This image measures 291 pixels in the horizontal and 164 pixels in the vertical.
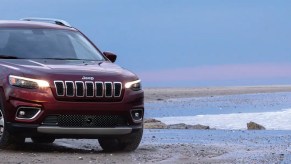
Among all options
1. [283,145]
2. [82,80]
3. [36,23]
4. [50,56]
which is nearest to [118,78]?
[82,80]

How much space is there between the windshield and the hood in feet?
1.09

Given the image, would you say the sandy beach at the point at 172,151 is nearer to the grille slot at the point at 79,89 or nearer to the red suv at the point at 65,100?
the red suv at the point at 65,100

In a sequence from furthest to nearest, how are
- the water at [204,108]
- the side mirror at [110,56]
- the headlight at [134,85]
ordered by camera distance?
the water at [204,108], the side mirror at [110,56], the headlight at [134,85]

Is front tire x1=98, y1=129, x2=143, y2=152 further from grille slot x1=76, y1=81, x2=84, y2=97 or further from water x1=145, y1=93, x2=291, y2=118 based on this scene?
water x1=145, y1=93, x2=291, y2=118

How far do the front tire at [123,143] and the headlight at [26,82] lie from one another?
1472 mm

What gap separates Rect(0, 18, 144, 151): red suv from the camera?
10.8 meters

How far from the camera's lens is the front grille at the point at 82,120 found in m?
10.9

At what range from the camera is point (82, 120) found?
35.8ft

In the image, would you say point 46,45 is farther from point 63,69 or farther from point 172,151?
point 172,151

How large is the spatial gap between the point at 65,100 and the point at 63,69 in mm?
483

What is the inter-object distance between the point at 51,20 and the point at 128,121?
9.03ft

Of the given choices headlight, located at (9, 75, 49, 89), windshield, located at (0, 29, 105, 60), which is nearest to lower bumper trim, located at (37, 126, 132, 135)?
headlight, located at (9, 75, 49, 89)

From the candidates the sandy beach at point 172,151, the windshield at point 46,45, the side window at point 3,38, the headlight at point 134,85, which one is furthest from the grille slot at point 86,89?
the side window at point 3,38

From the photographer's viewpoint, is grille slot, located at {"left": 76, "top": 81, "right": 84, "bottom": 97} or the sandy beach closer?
the sandy beach
